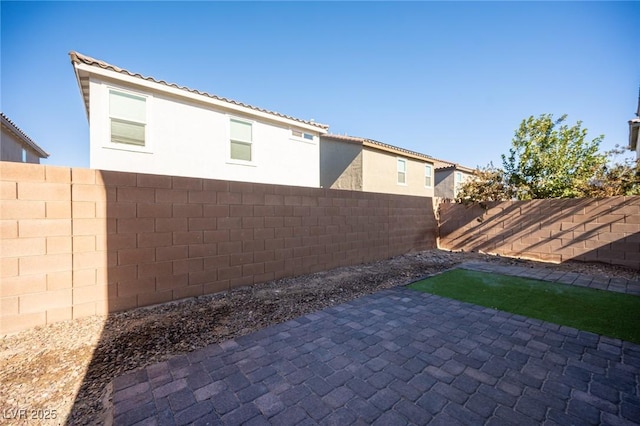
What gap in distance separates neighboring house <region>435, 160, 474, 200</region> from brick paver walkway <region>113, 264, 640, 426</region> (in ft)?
62.7

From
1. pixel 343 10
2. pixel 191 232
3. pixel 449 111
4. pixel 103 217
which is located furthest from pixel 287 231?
pixel 449 111

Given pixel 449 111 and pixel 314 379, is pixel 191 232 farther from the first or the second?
pixel 449 111

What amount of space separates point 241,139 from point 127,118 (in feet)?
10.4

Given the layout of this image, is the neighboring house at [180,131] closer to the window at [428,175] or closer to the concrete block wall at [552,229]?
the concrete block wall at [552,229]

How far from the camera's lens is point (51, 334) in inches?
123

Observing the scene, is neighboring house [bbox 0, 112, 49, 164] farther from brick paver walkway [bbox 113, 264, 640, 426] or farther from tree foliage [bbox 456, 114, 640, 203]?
tree foliage [bbox 456, 114, 640, 203]

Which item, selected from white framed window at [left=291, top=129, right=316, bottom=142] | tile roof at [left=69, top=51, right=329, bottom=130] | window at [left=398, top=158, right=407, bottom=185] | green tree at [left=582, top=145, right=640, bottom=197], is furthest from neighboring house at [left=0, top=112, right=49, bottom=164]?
green tree at [left=582, top=145, right=640, bottom=197]

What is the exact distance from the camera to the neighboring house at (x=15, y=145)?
11189 mm

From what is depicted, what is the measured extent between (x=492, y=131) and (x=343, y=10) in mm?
8664

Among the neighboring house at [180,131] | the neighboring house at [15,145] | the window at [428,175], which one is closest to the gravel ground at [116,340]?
the neighboring house at [180,131]

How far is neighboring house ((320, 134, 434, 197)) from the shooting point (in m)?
13.7

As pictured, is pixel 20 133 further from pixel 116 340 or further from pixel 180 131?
pixel 116 340

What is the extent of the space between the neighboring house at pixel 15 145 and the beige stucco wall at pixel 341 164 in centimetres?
1379

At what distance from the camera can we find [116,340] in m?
3.02
